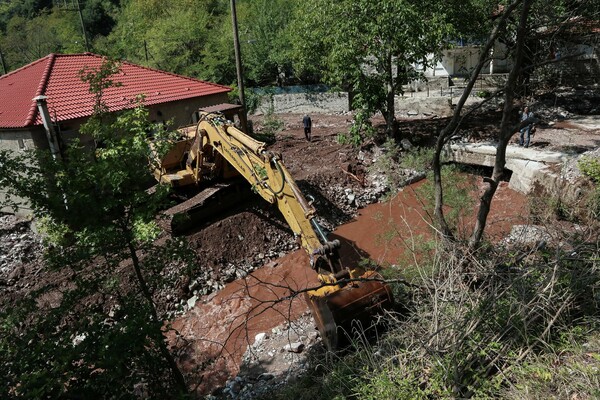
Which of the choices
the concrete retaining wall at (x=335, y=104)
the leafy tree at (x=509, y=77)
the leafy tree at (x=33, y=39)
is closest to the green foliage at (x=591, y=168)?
the leafy tree at (x=509, y=77)

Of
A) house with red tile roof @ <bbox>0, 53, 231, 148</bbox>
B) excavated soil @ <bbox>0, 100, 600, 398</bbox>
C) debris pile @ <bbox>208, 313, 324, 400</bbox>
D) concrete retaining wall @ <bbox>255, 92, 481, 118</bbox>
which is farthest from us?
concrete retaining wall @ <bbox>255, 92, 481, 118</bbox>

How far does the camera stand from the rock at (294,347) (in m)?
7.63

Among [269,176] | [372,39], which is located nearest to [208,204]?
[269,176]

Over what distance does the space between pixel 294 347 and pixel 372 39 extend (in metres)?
10.5

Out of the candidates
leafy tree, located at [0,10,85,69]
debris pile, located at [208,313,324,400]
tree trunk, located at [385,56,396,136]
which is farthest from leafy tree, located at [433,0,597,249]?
leafy tree, located at [0,10,85,69]

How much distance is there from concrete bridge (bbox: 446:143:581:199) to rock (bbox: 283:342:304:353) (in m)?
8.31

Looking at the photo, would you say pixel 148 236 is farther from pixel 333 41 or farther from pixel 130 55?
pixel 130 55

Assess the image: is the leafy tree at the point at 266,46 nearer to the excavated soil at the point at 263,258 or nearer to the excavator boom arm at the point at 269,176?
the excavated soil at the point at 263,258

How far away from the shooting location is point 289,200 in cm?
792

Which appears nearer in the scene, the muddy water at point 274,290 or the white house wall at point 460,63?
the muddy water at point 274,290

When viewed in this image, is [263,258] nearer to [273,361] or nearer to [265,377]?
[273,361]

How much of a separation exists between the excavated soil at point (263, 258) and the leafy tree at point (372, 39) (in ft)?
8.76

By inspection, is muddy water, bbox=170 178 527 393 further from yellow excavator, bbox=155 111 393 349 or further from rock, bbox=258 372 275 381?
yellow excavator, bbox=155 111 393 349

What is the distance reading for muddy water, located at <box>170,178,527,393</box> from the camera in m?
8.18
